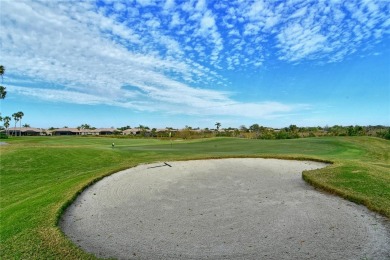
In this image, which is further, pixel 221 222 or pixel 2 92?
pixel 2 92

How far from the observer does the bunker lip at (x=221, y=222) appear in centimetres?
577

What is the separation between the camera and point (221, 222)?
24.2 feet

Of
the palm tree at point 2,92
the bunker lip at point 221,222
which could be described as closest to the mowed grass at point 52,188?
the bunker lip at point 221,222

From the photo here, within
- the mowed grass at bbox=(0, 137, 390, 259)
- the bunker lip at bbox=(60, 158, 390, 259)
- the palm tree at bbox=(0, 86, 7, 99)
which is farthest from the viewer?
the palm tree at bbox=(0, 86, 7, 99)

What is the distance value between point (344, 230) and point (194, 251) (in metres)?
3.68

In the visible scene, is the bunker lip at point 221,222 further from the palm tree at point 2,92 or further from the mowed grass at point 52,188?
the palm tree at point 2,92

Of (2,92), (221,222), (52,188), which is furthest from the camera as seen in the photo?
(2,92)

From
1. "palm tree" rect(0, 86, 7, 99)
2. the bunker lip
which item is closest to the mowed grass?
the bunker lip

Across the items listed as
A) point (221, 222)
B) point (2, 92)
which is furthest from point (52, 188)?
point (2, 92)

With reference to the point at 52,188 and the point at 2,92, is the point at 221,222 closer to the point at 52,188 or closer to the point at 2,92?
the point at 52,188

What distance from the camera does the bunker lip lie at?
5766 mm

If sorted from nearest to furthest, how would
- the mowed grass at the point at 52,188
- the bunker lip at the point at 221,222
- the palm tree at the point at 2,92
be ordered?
1. the bunker lip at the point at 221,222
2. the mowed grass at the point at 52,188
3. the palm tree at the point at 2,92

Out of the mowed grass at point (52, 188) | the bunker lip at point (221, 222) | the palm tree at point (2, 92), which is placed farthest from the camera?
the palm tree at point (2, 92)

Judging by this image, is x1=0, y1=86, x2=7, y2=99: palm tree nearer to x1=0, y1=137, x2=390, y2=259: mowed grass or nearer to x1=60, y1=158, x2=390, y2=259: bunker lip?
x1=0, y1=137, x2=390, y2=259: mowed grass
